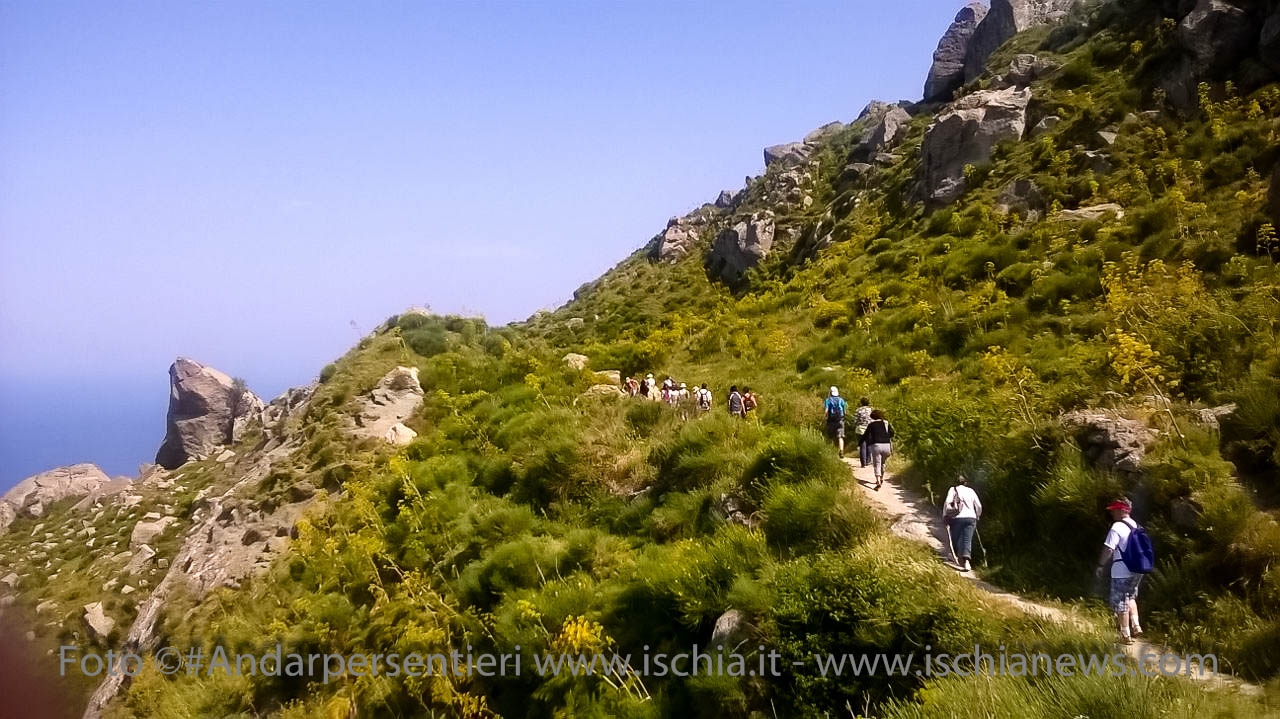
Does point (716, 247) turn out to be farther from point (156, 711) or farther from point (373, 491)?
point (156, 711)

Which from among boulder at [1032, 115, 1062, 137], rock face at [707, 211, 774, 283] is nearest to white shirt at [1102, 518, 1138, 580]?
boulder at [1032, 115, 1062, 137]

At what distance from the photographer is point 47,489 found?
3322 centimetres

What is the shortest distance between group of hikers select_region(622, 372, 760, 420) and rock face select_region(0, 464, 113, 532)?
32.2 m

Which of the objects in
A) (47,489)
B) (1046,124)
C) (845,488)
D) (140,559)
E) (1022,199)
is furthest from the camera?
(47,489)

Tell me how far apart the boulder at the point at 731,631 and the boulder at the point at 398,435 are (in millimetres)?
10732

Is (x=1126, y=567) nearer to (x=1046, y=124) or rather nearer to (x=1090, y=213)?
(x=1090, y=213)

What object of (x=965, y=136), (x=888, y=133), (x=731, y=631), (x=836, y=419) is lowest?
(x=731, y=631)

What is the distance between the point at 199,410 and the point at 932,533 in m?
44.9

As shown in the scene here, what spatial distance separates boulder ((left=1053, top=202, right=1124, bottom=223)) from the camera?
16495mm

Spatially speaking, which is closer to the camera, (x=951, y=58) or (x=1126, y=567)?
(x=1126, y=567)

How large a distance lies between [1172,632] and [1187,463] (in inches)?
79.7

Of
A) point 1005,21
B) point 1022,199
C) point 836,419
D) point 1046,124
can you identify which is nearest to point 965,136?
point 1046,124

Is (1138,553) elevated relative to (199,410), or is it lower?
lower

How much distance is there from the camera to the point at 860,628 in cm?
573
